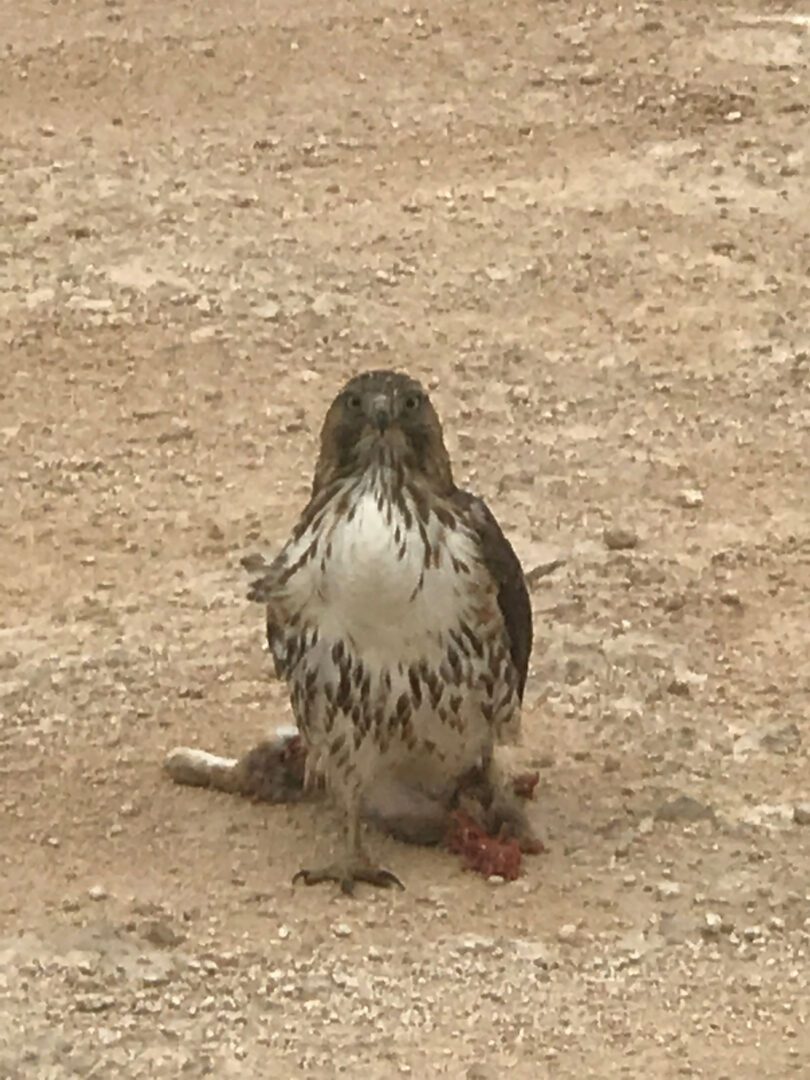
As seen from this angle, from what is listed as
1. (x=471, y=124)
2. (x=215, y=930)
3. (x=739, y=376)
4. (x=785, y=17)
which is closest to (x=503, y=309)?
(x=739, y=376)

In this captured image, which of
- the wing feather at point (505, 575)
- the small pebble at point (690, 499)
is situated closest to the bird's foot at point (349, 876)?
the wing feather at point (505, 575)

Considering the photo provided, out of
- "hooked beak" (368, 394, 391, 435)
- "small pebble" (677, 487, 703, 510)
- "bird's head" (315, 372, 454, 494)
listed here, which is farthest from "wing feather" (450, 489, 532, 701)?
"small pebble" (677, 487, 703, 510)

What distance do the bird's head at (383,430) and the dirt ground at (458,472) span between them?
92 centimetres

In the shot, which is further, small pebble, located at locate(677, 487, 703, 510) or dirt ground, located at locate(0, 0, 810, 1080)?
small pebble, located at locate(677, 487, 703, 510)

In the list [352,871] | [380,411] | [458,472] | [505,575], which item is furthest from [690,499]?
[380,411]

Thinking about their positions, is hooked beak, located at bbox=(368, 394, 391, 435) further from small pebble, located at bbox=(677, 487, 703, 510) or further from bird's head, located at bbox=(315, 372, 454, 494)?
small pebble, located at bbox=(677, 487, 703, 510)

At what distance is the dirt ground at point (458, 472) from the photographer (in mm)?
4840

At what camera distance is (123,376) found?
7969mm

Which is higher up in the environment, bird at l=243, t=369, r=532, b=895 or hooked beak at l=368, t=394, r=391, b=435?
hooked beak at l=368, t=394, r=391, b=435

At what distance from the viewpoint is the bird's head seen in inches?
194

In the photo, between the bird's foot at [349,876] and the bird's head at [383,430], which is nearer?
the bird's head at [383,430]

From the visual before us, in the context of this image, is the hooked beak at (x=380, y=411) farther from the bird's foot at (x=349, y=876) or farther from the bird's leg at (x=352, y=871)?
the bird's foot at (x=349, y=876)

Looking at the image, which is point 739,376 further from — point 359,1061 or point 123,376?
point 359,1061

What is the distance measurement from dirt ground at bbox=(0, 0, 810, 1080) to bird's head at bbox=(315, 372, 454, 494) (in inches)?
36.1
